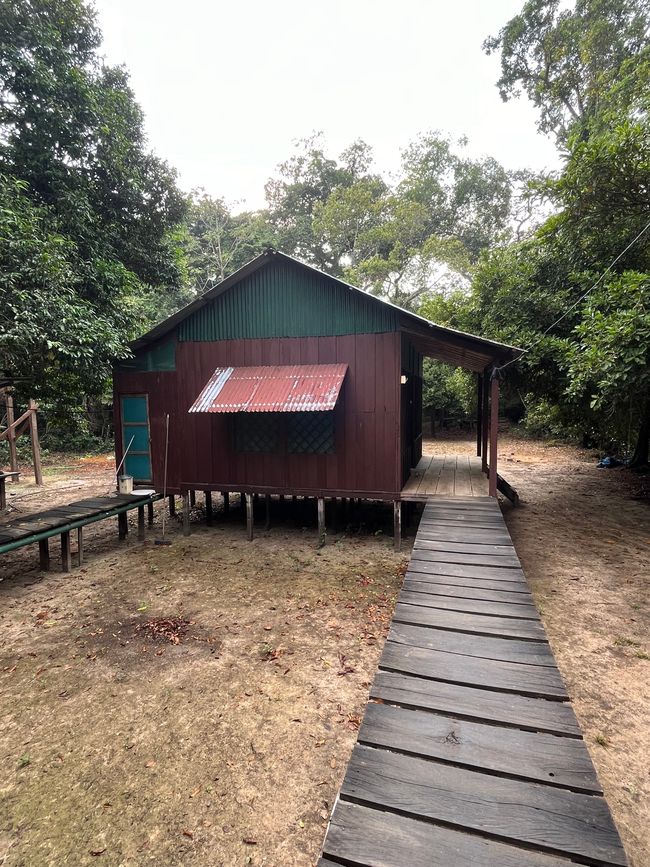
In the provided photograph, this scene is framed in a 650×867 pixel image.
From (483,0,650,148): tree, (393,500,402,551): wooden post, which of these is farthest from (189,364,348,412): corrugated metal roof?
(483,0,650,148): tree

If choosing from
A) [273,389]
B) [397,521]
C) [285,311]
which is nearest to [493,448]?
[397,521]

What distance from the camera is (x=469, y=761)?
6.17 ft

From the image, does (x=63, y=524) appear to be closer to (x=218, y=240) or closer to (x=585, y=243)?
(x=585, y=243)

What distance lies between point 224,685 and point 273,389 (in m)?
4.77

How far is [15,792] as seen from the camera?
9.16ft

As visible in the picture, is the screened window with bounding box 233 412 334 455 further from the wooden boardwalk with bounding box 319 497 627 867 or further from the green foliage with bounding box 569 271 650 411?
the wooden boardwalk with bounding box 319 497 627 867

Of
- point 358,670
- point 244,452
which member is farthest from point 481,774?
point 244,452

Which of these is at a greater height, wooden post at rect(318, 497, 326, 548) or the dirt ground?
wooden post at rect(318, 497, 326, 548)

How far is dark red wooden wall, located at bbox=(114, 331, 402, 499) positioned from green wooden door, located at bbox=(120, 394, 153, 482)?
0.50ft

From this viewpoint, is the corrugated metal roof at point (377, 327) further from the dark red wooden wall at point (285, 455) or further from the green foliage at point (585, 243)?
the green foliage at point (585, 243)

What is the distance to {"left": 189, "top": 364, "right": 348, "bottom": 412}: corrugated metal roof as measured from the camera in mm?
6918

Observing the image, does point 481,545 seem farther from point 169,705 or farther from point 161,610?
point 161,610

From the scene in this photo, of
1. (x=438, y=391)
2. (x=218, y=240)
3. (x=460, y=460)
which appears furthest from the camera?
(x=218, y=240)

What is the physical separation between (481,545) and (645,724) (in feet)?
6.36
